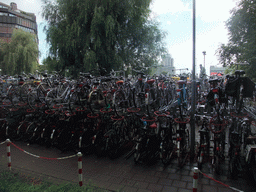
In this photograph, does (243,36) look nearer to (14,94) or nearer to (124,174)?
(124,174)

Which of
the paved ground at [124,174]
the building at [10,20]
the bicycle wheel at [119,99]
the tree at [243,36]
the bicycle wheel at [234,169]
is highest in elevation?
the building at [10,20]

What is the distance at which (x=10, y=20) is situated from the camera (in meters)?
61.2

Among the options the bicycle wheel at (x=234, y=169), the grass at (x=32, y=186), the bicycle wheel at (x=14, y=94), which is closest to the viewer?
Result: the grass at (x=32, y=186)

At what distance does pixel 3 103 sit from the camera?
27.3 ft

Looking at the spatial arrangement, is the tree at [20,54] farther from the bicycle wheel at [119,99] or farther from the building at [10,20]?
the building at [10,20]

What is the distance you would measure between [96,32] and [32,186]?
12.2 m

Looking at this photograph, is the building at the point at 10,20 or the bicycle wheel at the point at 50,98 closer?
the bicycle wheel at the point at 50,98

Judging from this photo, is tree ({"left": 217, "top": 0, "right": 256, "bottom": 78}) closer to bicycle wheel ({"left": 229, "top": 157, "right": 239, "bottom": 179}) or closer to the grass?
bicycle wheel ({"left": 229, "top": 157, "right": 239, "bottom": 179})

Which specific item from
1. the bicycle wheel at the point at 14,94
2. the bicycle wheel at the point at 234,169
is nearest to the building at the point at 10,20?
the bicycle wheel at the point at 14,94

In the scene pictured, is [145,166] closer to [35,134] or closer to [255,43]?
[35,134]

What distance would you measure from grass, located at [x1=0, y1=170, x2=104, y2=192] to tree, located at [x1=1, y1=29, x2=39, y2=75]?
25.4 meters

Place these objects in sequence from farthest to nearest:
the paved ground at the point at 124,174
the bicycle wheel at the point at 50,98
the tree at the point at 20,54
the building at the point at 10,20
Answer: the building at the point at 10,20 < the tree at the point at 20,54 < the bicycle wheel at the point at 50,98 < the paved ground at the point at 124,174

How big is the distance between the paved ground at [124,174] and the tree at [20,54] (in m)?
A: 24.1

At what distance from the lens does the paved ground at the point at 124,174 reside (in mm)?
4023
